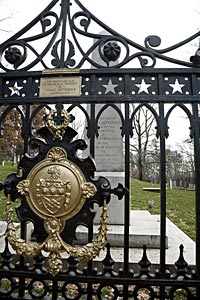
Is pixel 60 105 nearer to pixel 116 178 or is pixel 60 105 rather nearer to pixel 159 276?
pixel 159 276

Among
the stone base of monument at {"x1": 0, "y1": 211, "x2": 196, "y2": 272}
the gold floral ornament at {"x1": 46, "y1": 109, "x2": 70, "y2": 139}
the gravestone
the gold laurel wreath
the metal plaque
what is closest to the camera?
the gold laurel wreath

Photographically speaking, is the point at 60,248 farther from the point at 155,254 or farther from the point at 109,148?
the point at 109,148

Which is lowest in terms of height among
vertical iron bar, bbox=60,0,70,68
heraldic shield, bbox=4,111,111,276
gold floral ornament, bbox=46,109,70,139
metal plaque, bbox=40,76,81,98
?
heraldic shield, bbox=4,111,111,276

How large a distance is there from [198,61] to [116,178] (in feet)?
10.1

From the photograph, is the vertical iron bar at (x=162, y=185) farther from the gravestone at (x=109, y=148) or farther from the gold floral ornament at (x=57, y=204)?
the gravestone at (x=109, y=148)

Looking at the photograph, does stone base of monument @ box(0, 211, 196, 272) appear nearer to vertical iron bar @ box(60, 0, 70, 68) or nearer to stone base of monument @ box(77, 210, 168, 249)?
stone base of monument @ box(77, 210, 168, 249)

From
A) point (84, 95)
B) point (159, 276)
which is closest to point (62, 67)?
point (84, 95)

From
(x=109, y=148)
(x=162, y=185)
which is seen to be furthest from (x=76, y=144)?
(x=109, y=148)

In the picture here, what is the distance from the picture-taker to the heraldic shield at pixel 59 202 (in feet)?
7.29

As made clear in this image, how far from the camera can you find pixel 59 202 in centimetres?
222

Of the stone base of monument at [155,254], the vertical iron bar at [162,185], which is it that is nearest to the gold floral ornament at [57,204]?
the vertical iron bar at [162,185]

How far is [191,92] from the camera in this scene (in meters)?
2.43

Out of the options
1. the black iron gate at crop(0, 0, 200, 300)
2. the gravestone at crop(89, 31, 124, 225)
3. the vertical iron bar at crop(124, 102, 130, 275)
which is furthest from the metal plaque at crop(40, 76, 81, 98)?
the gravestone at crop(89, 31, 124, 225)

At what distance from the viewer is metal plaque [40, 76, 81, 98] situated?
2.50 metres
